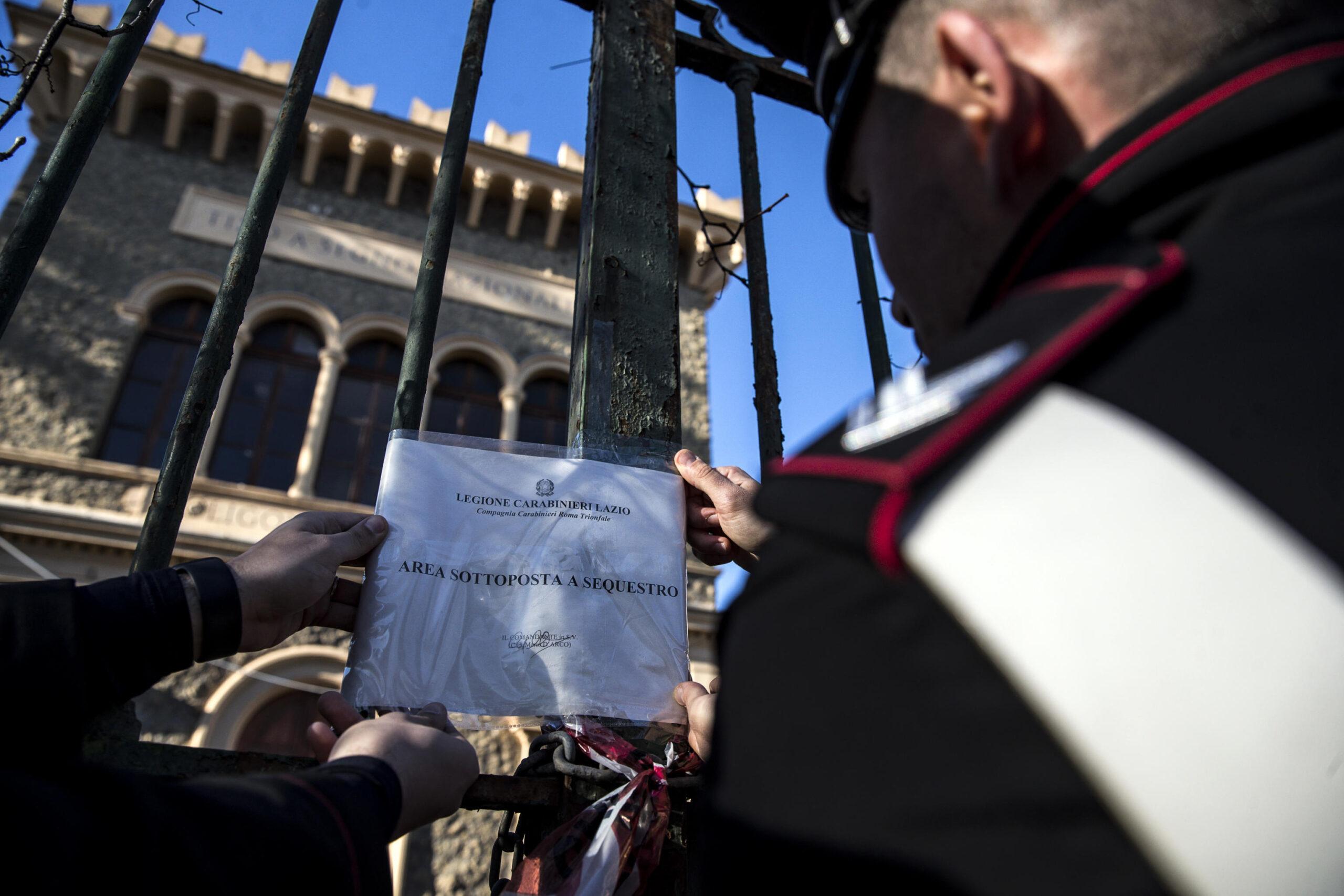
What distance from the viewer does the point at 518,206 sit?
9344mm

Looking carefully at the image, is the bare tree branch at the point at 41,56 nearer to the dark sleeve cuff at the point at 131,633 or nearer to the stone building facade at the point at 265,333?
the dark sleeve cuff at the point at 131,633

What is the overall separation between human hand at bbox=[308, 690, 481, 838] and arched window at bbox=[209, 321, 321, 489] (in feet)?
23.4

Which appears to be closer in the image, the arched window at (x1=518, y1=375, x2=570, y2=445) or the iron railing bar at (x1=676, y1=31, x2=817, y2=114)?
the iron railing bar at (x1=676, y1=31, x2=817, y2=114)

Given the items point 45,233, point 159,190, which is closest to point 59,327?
point 159,190

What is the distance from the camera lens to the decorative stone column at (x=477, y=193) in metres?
9.20

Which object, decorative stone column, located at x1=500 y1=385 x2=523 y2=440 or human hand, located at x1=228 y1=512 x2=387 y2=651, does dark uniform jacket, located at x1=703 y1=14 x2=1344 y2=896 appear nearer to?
human hand, located at x1=228 y1=512 x2=387 y2=651

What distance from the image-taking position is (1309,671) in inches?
14.5

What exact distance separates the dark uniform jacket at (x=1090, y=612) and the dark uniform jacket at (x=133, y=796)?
0.40 metres

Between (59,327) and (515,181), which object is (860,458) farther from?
(515,181)

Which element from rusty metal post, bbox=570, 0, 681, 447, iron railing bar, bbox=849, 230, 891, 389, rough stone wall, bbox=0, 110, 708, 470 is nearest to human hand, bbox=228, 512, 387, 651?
rusty metal post, bbox=570, 0, 681, 447

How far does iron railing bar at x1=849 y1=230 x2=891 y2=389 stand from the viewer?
76.3 inches

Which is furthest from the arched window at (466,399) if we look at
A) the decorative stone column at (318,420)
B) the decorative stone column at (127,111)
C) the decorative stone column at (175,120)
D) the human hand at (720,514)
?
the human hand at (720,514)

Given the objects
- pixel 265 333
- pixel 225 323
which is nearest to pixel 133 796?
pixel 225 323
